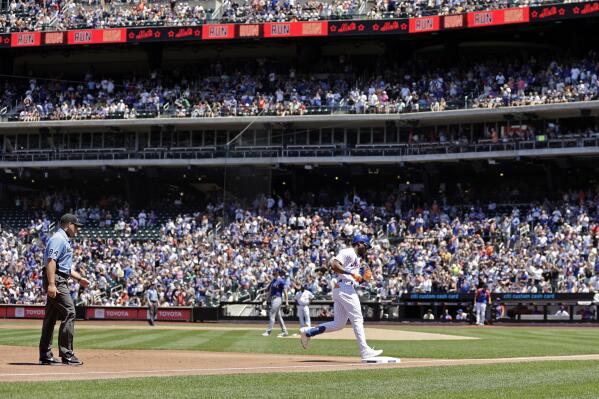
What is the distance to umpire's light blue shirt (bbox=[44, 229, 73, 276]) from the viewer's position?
1302cm

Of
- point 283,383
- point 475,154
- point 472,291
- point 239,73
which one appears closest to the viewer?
point 283,383

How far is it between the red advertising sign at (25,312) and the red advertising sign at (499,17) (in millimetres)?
23999

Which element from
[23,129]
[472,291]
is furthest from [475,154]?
[23,129]

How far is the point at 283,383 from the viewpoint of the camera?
428 inches

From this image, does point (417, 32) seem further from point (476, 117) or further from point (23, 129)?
point (23, 129)

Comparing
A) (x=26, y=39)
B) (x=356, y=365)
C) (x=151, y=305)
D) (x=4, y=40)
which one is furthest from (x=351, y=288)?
(x=4, y=40)

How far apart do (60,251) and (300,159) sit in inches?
1454

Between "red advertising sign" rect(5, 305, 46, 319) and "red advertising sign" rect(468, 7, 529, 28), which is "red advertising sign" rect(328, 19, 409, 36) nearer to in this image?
"red advertising sign" rect(468, 7, 529, 28)

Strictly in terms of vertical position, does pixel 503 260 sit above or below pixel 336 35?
below

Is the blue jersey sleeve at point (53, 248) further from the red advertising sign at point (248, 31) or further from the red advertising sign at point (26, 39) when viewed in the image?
the red advertising sign at point (26, 39)

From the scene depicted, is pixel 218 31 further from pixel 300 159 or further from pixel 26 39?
pixel 26 39

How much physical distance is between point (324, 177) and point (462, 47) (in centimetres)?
1006

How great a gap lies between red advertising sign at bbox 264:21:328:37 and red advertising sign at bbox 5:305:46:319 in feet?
62.5

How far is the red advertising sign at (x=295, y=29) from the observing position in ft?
167
